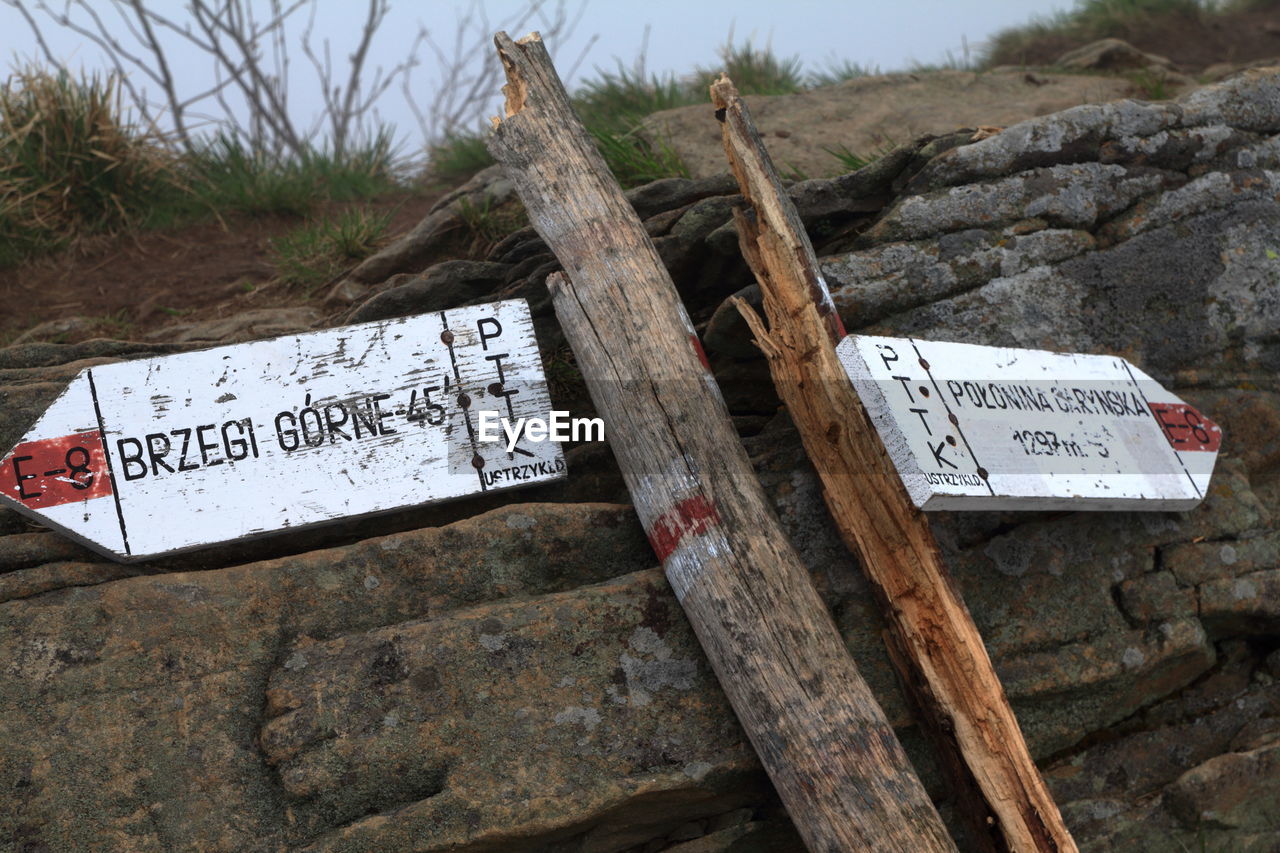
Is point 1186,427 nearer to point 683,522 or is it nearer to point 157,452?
point 683,522

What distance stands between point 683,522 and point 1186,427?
2.11 meters

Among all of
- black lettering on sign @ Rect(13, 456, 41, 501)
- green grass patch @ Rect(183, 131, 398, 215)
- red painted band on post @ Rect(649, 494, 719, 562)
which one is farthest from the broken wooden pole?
green grass patch @ Rect(183, 131, 398, 215)

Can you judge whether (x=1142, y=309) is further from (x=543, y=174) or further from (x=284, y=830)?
(x=284, y=830)

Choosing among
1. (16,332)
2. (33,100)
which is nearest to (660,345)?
(16,332)

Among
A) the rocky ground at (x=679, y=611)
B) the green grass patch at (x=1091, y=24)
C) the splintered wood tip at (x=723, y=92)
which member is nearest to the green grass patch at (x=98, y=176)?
the rocky ground at (x=679, y=611)

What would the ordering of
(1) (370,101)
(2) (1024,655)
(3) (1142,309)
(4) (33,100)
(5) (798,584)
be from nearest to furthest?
(5) (798,584)
(2) (1024,655)
(3) (1142,309)
(4) (33,100)
(1) (370,101)

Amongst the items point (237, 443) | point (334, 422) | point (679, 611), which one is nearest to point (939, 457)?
point (679, 611)

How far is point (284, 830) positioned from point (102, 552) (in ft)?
3.60

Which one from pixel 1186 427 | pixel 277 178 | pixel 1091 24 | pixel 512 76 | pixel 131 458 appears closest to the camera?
pixel 131 458

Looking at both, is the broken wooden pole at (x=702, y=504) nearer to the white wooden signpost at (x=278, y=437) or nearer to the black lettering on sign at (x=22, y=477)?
the white wooden signpost at (x=278, y=437)

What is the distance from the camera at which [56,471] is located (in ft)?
11.2

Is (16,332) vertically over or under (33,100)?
under

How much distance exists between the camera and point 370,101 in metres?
13.8

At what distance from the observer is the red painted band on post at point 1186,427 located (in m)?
4.00
